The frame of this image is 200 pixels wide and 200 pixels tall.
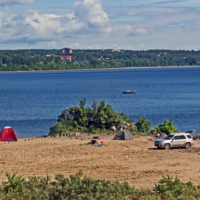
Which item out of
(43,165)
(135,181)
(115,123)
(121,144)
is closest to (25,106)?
(115,123)

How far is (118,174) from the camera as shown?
1944 centimetres

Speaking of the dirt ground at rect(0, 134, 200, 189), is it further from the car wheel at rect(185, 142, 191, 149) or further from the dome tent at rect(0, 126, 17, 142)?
the dome tent at rect(0, 126, 17, 142)

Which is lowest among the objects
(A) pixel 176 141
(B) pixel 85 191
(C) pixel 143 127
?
(C) pixel 143 127

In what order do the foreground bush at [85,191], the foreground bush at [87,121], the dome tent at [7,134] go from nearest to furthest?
the foreground bush at [85,191] → the dome tent at [7,134] → the foreground bush at [87,121]

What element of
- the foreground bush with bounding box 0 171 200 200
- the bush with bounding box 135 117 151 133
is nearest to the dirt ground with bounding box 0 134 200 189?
the foreground bush with bounding box 0 171 200 200

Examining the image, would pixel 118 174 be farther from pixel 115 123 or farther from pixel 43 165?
pixel 115 123

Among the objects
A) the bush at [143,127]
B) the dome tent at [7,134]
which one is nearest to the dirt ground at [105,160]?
the dome tent at [7,134]

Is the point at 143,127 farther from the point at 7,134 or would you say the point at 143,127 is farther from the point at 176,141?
the point at 7,134

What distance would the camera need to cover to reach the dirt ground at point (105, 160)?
19406mm

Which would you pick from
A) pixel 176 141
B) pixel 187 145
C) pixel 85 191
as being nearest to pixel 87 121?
pixel 176 141

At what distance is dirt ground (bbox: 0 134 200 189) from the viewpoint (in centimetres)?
1941

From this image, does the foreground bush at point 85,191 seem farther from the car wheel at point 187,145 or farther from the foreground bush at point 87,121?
the foreground bush at point 87,121

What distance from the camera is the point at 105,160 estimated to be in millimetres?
22734

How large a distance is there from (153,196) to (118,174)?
5.31 meters
